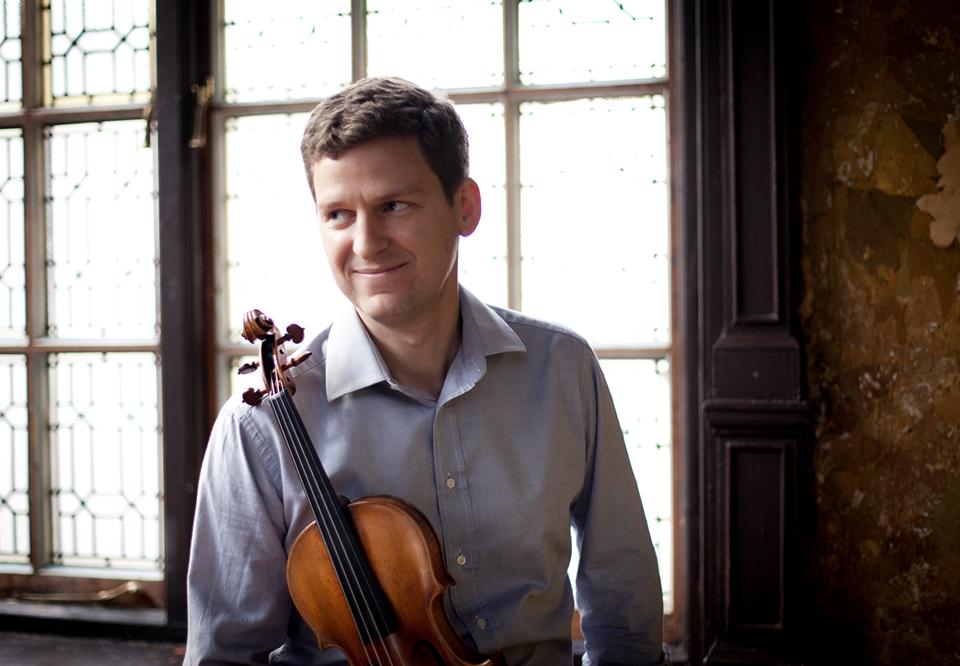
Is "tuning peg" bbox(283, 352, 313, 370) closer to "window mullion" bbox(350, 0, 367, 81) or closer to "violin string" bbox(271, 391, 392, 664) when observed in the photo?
"violin string" bbox(271, 391, 392, 664)

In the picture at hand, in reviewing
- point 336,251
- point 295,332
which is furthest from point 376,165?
point 295,332

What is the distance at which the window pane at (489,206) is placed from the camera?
7.52 ft

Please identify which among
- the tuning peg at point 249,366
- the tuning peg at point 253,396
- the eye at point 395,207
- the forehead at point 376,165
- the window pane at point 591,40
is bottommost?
the tuning peg at point 253,396

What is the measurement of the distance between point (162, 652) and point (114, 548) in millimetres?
367

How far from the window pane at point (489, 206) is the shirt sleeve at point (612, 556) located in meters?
0.75

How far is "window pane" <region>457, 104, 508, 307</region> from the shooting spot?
229cm

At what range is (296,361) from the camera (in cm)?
143

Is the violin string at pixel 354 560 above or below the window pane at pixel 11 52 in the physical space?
below

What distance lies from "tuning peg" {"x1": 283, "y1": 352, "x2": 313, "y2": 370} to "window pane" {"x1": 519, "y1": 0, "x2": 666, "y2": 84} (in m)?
1.17

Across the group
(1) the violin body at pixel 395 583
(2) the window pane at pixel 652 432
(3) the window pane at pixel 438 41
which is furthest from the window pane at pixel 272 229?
(1) the violin body at pixel 395 583

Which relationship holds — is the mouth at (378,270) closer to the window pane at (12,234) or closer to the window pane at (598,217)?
the window pane at (598,217)

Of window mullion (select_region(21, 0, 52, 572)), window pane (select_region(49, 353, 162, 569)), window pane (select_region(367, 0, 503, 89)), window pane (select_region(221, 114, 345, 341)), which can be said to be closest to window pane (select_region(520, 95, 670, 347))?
window pane (select_region(367, 0, 503, 89))

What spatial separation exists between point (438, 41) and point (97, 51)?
1014 mm

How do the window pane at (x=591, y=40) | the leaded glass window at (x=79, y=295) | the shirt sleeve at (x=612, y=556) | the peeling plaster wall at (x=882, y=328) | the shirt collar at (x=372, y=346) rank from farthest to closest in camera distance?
the leaded glass window at (x=79, y=295) → the window pane at (x=591, y=40) → the peeling plaster wall at (x=882, y=328) → the shirt sleeve at (x=612, y=556) → the shirt collar at (x=372, y=346)
